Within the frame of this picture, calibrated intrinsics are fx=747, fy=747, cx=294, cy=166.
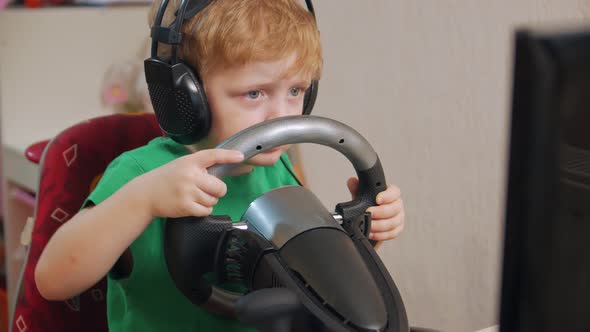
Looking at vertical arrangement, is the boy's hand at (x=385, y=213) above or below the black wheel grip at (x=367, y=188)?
below

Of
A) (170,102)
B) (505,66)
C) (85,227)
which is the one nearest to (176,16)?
(170,102)

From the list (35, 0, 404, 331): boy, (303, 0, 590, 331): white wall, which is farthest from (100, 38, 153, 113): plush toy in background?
(35, 0, 404, 331): boy

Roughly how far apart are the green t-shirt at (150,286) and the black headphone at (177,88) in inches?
3.3

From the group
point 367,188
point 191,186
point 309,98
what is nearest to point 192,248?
point 191,186

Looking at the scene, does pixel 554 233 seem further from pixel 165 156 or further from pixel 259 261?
pixel 165 156

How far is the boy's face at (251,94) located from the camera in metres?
0.78

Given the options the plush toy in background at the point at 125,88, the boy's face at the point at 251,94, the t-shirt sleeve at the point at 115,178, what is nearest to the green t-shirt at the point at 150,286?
the t-shirt sleeve at the point at 115,178

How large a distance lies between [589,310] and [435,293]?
98cm

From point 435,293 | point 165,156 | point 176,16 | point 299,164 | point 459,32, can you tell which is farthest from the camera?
point 299,164

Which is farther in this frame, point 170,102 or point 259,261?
point 170,102

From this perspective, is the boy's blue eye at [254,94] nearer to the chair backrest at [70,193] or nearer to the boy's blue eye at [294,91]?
the boy's blue eye at [294,91]

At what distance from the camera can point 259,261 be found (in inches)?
23.8

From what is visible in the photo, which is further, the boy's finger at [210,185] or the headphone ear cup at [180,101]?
the headphone ear cup at [180,101]

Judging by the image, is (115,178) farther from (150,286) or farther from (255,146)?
(255,146)
